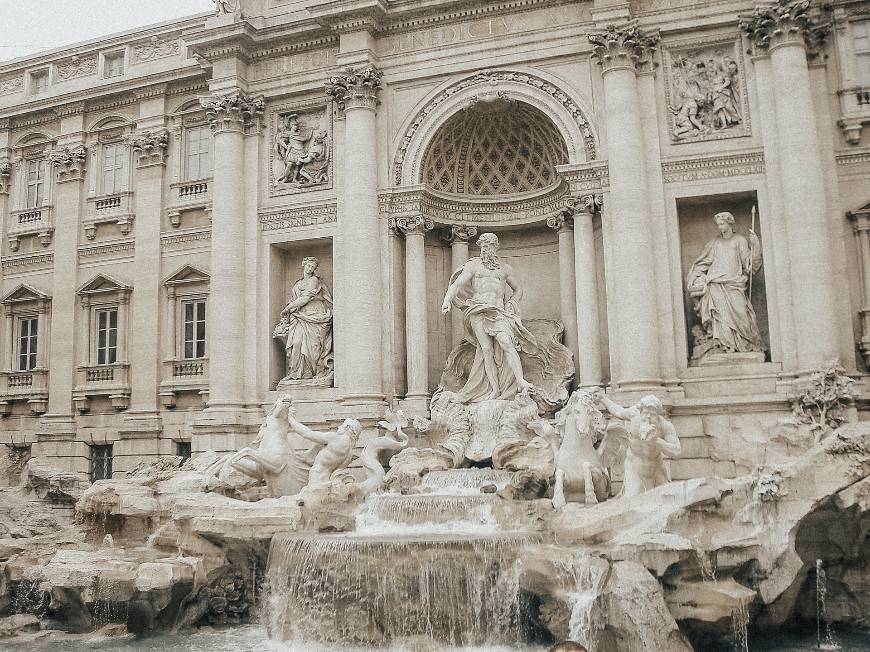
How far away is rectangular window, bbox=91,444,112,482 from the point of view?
837 inches

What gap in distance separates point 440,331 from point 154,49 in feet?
35.7

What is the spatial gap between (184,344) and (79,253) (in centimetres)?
410

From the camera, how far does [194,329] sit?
2105 cm

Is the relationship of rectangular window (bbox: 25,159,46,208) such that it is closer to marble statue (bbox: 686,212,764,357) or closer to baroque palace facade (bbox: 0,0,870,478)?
baroque palace facade (bbox: 0,0,870,478)

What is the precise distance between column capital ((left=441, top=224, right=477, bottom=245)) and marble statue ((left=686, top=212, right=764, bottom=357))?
5.14m

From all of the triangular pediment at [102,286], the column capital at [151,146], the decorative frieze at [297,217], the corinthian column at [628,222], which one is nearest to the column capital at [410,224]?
the decorative frieze at [297,217]

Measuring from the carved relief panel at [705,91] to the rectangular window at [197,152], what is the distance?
1122cm

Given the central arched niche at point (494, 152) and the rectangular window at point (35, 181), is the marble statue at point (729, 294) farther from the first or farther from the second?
the rectangular window at point (35, 181)

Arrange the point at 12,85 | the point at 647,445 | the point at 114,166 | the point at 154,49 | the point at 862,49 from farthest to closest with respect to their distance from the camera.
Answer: the point at 12,85, the point at 114,166, the point at 154,49, the point at 862,49, the point at 647,445

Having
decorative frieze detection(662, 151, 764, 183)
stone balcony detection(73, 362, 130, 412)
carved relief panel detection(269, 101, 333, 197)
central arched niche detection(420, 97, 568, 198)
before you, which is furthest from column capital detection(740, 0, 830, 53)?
stone balcony detection(73, 362, 130, 412)

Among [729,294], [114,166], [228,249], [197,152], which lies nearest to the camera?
[729,294]

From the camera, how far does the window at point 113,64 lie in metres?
22.7

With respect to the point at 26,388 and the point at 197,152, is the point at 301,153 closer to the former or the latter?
the point at 197,152

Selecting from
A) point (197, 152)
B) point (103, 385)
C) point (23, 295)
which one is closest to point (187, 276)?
point (197, 152)
